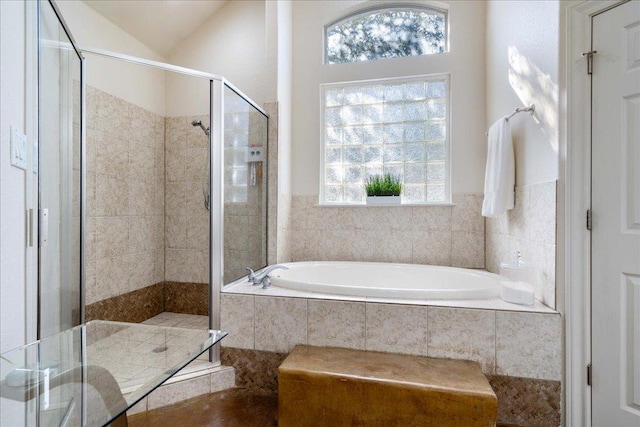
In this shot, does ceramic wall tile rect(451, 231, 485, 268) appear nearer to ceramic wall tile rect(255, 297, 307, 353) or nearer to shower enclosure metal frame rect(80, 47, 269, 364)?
ceramic wall tile rect(255, 297, 307, 353)

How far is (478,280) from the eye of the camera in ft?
7.33

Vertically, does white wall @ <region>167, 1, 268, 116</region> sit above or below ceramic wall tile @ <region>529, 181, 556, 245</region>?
above

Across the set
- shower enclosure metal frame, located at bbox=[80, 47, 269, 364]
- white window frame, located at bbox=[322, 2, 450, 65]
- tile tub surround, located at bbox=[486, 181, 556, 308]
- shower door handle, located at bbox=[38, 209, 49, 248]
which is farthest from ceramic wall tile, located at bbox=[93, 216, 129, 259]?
tile tub surround, located at bbox=[486, 181, 556, 308]

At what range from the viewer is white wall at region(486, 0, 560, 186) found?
1629mm

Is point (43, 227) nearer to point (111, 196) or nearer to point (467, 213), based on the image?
point (111, 196)

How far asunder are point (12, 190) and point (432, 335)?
190 centimetres

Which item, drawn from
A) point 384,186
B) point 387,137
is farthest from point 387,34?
point 384,186

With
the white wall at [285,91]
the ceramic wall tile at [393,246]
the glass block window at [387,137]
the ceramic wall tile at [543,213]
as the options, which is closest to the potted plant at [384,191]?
the glass block window at [387,137]

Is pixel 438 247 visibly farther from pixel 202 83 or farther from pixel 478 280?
pixel 202 83

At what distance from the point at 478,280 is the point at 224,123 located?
2.17 m

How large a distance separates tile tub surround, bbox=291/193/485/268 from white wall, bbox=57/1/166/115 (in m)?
1.70

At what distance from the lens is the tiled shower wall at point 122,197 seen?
7.80 ft

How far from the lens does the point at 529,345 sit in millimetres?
1551

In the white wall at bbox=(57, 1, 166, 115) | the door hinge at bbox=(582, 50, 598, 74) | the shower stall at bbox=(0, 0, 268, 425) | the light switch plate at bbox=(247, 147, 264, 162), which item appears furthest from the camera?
the light switch plate at bbox=(247, 147, 264, 162)
